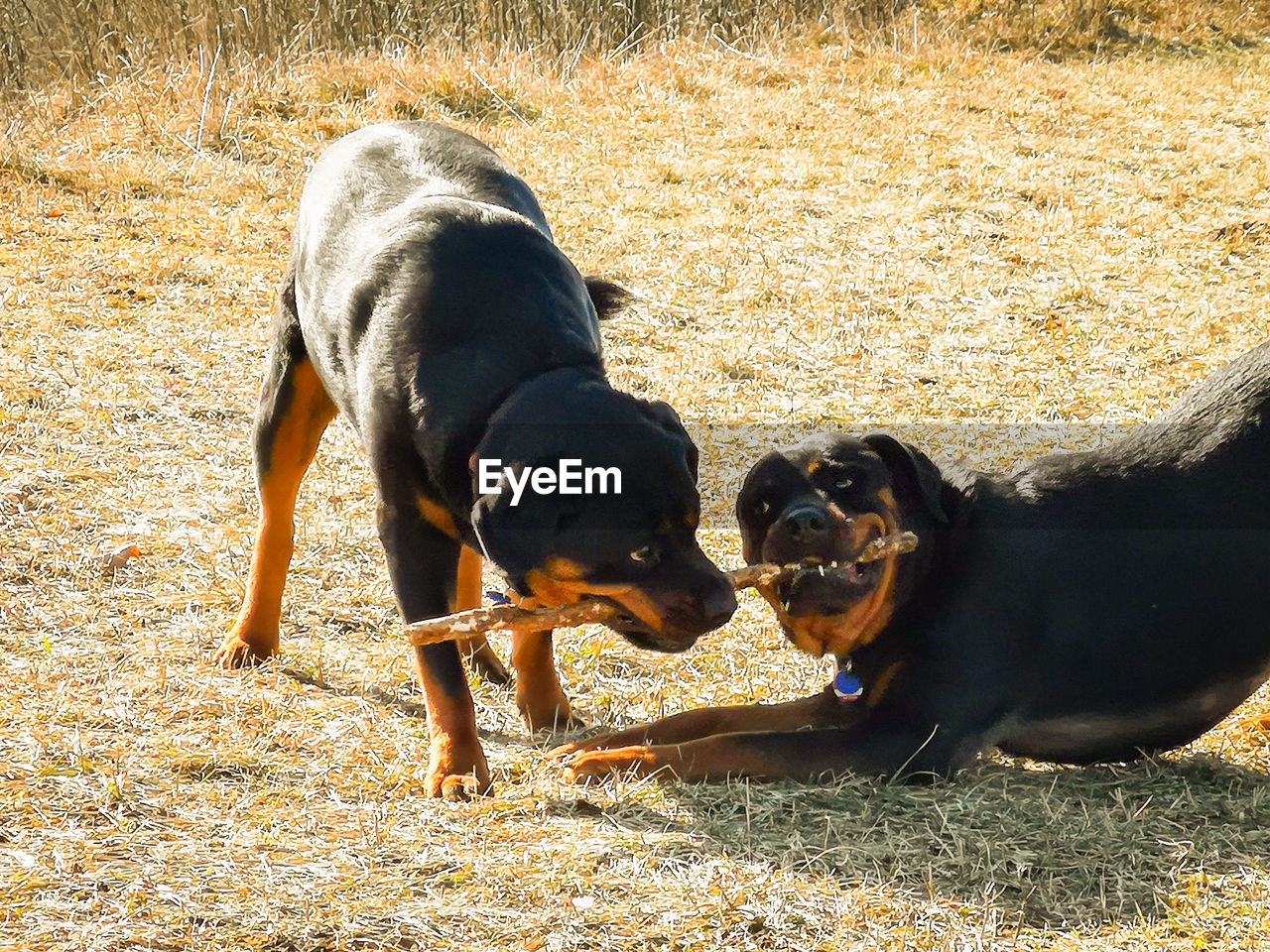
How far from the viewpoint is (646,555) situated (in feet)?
11.3

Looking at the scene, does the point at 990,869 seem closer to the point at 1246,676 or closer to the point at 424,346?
the point at 1246,676

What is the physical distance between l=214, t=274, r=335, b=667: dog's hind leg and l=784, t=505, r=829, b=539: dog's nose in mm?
1764

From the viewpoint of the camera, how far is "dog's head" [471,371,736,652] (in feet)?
11.1

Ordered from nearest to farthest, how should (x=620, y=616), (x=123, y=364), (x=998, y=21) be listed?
(x=620, y=616) < (x=123, y=364) < (x=998, y=21)

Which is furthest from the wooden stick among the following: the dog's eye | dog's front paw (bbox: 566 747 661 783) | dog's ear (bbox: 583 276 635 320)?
dog's ear (bbox: 583 276 635 320)

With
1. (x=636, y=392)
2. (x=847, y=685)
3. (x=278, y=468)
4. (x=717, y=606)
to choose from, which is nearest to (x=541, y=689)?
(x=847, y=685)

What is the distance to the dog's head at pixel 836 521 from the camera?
380 centimetres

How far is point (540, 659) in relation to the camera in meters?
4.23

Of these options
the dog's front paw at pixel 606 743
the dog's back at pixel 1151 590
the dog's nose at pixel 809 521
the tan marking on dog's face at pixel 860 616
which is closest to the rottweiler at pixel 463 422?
the dog's front paw at pixel 606 743

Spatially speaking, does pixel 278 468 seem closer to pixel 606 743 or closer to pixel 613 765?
pixel 606 743

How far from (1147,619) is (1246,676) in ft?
0.99

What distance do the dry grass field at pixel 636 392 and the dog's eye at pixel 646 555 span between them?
633 mm

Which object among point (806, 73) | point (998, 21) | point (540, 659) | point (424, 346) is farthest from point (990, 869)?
point (998, 21)

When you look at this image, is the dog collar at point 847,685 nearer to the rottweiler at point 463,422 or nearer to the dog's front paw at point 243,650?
the rottweiler at point 463,422
